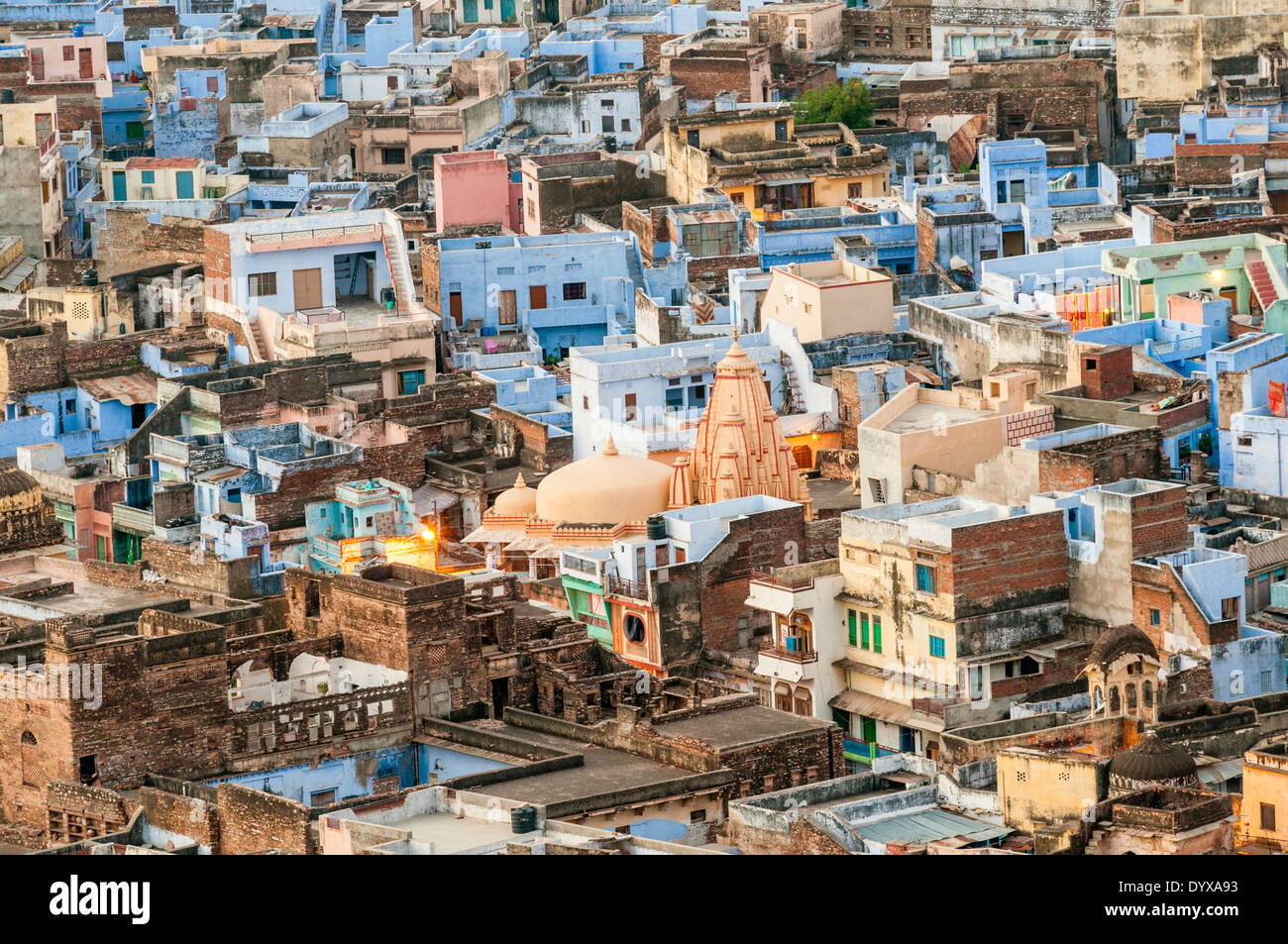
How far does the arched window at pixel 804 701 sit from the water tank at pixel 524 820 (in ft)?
43.2

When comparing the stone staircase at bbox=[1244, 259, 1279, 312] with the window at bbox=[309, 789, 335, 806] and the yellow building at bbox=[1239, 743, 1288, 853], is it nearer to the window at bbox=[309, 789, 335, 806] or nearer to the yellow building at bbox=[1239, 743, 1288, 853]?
the yellow building at bbox=[1239, 743, 1288, 853]

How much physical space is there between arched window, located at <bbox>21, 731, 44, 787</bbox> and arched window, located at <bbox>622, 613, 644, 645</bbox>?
12622mm

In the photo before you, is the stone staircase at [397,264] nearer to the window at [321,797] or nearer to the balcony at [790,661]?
the balcony at [790,661]

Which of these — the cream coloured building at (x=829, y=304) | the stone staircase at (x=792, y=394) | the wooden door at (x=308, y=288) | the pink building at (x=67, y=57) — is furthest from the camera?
the pink building at (x=67, y=57)

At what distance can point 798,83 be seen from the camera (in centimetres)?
8988

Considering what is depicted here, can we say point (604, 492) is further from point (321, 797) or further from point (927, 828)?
point (927, 828)

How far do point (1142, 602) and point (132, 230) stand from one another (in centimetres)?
3867

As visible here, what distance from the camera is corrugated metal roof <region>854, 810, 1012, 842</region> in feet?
111

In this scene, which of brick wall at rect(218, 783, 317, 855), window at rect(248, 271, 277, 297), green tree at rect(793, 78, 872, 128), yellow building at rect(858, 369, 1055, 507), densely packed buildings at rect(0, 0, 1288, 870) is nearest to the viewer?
brick wall at rect(218, 783, 317, 855)

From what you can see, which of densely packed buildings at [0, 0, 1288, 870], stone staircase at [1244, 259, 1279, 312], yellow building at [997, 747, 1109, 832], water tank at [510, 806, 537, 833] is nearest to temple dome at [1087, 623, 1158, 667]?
densely packed buildings at [0, 0, 1288, 870]

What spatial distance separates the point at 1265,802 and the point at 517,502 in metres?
22.4

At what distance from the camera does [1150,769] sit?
33.6 meters

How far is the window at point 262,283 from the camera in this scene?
6875 centimetres

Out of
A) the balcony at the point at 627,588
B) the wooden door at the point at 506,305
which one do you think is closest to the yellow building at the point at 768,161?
the wooden door at the point at 506,305
